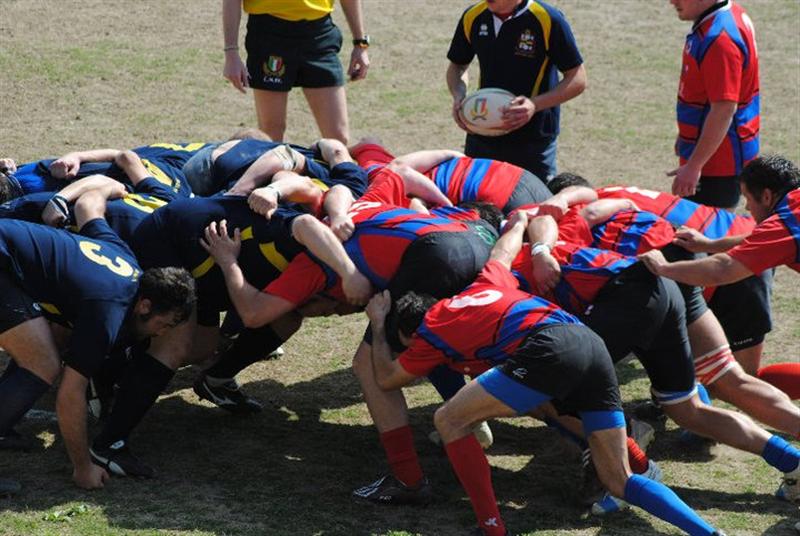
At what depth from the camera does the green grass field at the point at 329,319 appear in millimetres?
6281

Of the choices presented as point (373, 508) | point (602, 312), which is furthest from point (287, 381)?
point (602, 312)

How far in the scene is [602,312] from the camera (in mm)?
6441

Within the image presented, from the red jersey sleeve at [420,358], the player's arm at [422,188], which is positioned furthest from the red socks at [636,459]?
the player's arm at [422,188]

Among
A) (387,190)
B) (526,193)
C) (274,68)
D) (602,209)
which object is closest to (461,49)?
(274,68)

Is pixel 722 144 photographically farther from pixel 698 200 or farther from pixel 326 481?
pixel 326 481

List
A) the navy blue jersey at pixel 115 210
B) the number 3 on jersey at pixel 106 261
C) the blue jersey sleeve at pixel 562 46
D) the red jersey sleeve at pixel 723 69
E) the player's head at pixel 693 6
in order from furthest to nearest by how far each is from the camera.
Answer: the blue jersey sleeve at pixel 562 46 < the player's head at pixel 693 6 < the red jersey sleeve at pixel 723 69 < the navy blue jersey at pixel 115 210 < the number 3 on jersey at pixel 106 261

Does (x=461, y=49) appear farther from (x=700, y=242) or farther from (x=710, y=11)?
(x=700, y=242)

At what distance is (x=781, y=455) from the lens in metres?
6.44

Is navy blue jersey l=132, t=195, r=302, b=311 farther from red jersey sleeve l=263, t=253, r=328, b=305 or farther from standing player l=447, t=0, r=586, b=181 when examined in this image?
standing player l=447, t=0, r=586, b=181

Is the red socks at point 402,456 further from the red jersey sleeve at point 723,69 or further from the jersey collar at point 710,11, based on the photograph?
the jersey collar at point 710,11

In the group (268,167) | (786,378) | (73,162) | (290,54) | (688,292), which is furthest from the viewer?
(290,54)

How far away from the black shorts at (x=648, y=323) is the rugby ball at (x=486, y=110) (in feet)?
7.55

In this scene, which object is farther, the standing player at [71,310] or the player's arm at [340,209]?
the player's arm at [340,209]

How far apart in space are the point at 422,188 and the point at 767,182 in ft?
6.43
